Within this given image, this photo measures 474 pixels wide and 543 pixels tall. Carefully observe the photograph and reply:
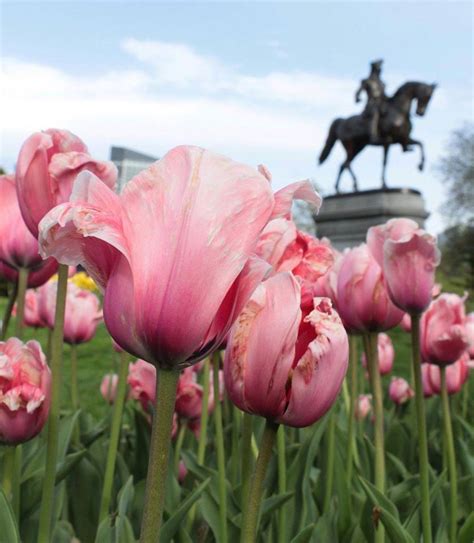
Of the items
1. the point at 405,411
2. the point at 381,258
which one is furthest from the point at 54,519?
the point at 405,411

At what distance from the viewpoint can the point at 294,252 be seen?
0.77m

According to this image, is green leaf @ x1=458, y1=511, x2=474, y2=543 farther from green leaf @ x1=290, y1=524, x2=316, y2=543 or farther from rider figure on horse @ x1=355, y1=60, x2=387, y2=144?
rider figure on horse @ x1=355, y1=60, x2=387, y2=144

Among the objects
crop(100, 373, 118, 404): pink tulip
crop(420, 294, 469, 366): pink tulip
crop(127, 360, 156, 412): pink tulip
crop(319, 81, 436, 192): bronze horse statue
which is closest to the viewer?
crop(420, 294, 469, 366): pink tulip

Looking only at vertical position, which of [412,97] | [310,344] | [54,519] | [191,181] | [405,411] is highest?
[412,97]

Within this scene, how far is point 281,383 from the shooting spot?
54 centimetres

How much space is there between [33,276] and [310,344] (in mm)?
664

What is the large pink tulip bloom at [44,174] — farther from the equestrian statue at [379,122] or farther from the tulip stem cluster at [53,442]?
the equestrian statue at [379,122]

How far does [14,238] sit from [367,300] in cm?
53

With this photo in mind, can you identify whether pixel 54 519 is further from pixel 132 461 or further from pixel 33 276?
pixel 132 461

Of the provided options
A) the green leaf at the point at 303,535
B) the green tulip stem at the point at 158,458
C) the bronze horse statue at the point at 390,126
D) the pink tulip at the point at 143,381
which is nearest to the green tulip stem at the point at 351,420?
the green leaf at the point at 303,535

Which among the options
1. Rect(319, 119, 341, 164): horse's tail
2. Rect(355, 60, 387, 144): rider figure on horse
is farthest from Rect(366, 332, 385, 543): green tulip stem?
Rect(319, 119, 341, 164): horse's tail

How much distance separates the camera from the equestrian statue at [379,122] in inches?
436

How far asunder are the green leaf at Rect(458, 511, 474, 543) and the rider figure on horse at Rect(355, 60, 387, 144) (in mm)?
10928

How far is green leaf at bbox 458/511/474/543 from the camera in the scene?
916mm
